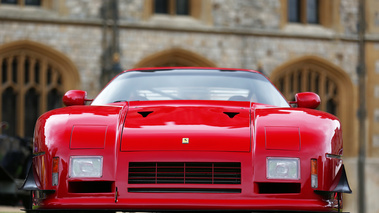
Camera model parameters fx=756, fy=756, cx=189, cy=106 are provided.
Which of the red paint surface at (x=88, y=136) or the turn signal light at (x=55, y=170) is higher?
the red paint surface at (x=88, y=136)

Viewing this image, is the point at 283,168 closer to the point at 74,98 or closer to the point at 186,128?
the point at 186,128

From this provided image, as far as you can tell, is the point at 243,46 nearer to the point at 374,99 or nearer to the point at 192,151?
the point at 374,99

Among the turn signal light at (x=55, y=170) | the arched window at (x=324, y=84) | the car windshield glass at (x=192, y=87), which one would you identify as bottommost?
the turn signal light at (x=55, y=170)

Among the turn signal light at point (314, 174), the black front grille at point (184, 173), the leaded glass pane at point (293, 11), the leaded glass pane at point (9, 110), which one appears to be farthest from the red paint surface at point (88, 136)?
the leaded glass pane at point (293, 11)

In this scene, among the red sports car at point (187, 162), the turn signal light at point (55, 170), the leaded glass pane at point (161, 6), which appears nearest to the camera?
the red sports car at point (187, 162)

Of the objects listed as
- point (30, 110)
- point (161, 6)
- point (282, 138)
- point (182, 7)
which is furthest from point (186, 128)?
point (182, 7)

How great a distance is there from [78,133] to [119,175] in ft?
1.17

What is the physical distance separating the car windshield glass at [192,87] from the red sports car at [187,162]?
2.66ft

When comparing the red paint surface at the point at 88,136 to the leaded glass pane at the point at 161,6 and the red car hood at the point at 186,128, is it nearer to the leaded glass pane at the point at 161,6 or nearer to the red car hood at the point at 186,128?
the red car hood at the point at 186,128

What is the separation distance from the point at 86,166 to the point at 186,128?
57cm

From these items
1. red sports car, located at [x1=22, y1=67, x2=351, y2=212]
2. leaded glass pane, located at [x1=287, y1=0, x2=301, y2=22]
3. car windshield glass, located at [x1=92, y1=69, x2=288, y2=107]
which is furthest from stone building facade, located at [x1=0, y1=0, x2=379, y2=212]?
red sports car, located at [x1=22, y1=67, x2=351, y2=212]

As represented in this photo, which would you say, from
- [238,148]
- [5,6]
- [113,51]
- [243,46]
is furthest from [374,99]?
[238,148]

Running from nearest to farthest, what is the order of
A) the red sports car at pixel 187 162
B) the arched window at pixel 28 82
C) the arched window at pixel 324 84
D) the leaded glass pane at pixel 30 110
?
the red sports car at pixel 187 162 < the arched window at pixel 28 82 < the leaded glass pane at pixel 30 110 < the arched window at pixel 324 84

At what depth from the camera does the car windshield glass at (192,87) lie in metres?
5.08
